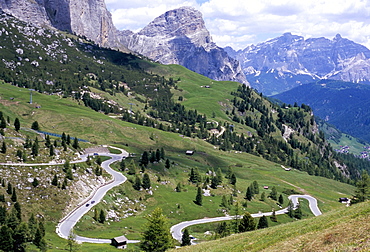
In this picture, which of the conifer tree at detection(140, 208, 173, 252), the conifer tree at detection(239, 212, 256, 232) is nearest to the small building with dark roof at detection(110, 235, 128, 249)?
the conifer tree at detection(140, 208, 173, 252)

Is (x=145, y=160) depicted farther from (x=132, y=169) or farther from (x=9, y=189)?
(x=9, y=189)

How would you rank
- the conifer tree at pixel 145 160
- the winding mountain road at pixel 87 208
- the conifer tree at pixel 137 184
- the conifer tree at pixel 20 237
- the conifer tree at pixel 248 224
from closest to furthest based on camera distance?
the conifer tree at pixel 20 237
the winding mountain road at pixel 87 208
the conifer tree at pixel 248 224
the conifer tree at pixel 137 184
the conifer tree at pixel 145 160

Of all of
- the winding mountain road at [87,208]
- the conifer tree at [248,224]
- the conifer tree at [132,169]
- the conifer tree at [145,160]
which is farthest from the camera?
the conifer tree at [145,160]

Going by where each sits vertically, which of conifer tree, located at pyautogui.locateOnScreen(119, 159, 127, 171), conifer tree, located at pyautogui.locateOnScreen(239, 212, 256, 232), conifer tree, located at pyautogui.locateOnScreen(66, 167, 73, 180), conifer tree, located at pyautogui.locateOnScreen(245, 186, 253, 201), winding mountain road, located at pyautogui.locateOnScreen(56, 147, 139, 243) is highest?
conifer tree, located at pyautogui.locateOnScreen(66, 167, 73, 180)

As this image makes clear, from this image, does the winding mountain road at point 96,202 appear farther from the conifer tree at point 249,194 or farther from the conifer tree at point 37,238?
the conifer tree at point 249,194

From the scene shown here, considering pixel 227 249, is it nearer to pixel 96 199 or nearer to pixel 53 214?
pixel 53 214

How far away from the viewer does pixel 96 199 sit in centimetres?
11038

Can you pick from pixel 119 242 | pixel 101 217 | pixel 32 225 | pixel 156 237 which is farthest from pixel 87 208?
pixel 156 237

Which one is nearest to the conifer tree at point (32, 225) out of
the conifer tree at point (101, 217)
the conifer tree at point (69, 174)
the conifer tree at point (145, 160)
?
the conifer tree at point (101, 217)

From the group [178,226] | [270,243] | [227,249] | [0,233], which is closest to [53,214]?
[0,233]

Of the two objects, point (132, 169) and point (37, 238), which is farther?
point (132, 169)

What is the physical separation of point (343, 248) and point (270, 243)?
1335cm

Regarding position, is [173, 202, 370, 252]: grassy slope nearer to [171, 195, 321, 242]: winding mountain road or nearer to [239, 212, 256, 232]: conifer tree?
[239, 212, 256, 232]: conifer tree

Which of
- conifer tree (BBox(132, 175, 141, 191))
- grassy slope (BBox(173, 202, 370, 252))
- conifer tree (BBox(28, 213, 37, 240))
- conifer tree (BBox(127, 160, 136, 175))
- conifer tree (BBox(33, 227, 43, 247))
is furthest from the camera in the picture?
conifer tree (BBox(127, 160, 136, 175))
